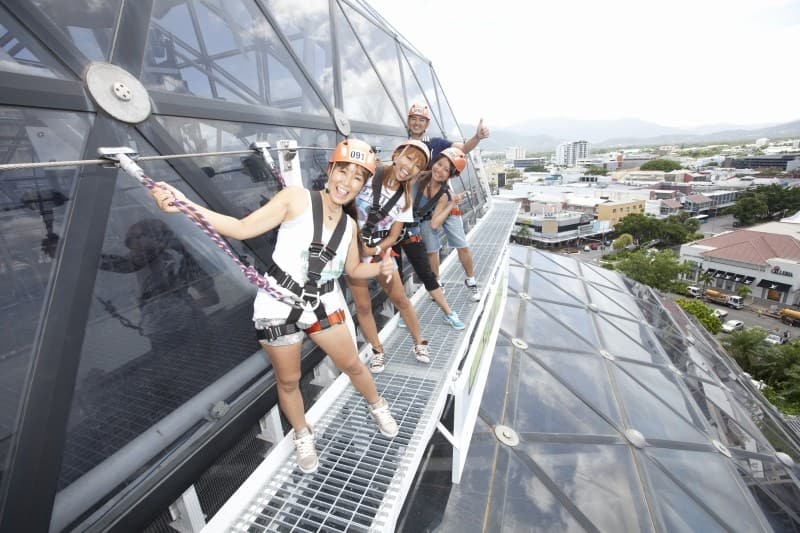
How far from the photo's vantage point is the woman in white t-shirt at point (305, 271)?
254 centimetres

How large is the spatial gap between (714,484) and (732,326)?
41896 millimetres

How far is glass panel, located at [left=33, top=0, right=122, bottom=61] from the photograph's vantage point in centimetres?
232

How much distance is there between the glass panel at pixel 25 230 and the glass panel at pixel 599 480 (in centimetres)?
447

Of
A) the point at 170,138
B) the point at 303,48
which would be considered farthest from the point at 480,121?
the point at 170,138

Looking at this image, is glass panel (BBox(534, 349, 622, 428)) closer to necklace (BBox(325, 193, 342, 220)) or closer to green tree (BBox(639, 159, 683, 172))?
necklace (BBox(325, 193, 342, 220))

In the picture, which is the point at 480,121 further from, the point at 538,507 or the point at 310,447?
the point at 538,507

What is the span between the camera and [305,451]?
278cm

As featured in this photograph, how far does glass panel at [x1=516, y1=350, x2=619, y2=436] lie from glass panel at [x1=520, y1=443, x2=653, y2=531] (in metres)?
0.31

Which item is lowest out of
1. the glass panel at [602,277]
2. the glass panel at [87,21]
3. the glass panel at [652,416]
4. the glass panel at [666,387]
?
the glass panel at [602,277]

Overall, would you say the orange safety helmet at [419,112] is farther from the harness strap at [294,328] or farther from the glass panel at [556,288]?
the glass panel at [556,288]

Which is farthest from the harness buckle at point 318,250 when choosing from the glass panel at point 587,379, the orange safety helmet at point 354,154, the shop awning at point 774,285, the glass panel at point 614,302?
the shop awning at point 774,285

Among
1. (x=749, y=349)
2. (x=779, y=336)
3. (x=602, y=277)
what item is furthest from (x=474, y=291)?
(x=779, y=336)

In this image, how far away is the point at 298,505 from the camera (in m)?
2.49

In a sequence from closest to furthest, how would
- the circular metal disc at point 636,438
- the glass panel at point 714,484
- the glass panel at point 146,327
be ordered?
the glass panel at point 146,327 < the glass panel at point 714,484 < the circular metal disc at point 636,438
